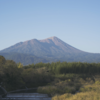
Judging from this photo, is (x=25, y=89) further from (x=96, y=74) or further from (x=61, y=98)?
(x=96, y=74)

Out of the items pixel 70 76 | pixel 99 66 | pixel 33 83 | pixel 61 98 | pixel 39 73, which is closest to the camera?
pixel 61 98

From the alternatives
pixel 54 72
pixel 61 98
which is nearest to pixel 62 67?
pixel 54 72

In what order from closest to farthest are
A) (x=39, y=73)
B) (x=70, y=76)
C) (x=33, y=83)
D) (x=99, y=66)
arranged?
(x=33, y=83)
(x=39, y=73)
(x=70, y=76)
(x=99, y=66)

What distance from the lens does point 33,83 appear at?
35406mm

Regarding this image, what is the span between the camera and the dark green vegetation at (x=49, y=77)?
28036 mm

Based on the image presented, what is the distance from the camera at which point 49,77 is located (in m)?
39.1

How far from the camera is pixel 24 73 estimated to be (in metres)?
35.4

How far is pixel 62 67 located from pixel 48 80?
316 inches

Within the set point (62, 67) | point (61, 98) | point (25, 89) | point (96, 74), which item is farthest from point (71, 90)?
point (96, 74)

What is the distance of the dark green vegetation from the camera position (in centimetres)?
2804

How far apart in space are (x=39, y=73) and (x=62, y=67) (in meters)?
9.15

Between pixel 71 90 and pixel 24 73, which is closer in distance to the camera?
pixel 71 90

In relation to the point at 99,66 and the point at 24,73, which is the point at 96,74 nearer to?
the point at 99,66

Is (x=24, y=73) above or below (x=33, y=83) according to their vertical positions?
above
